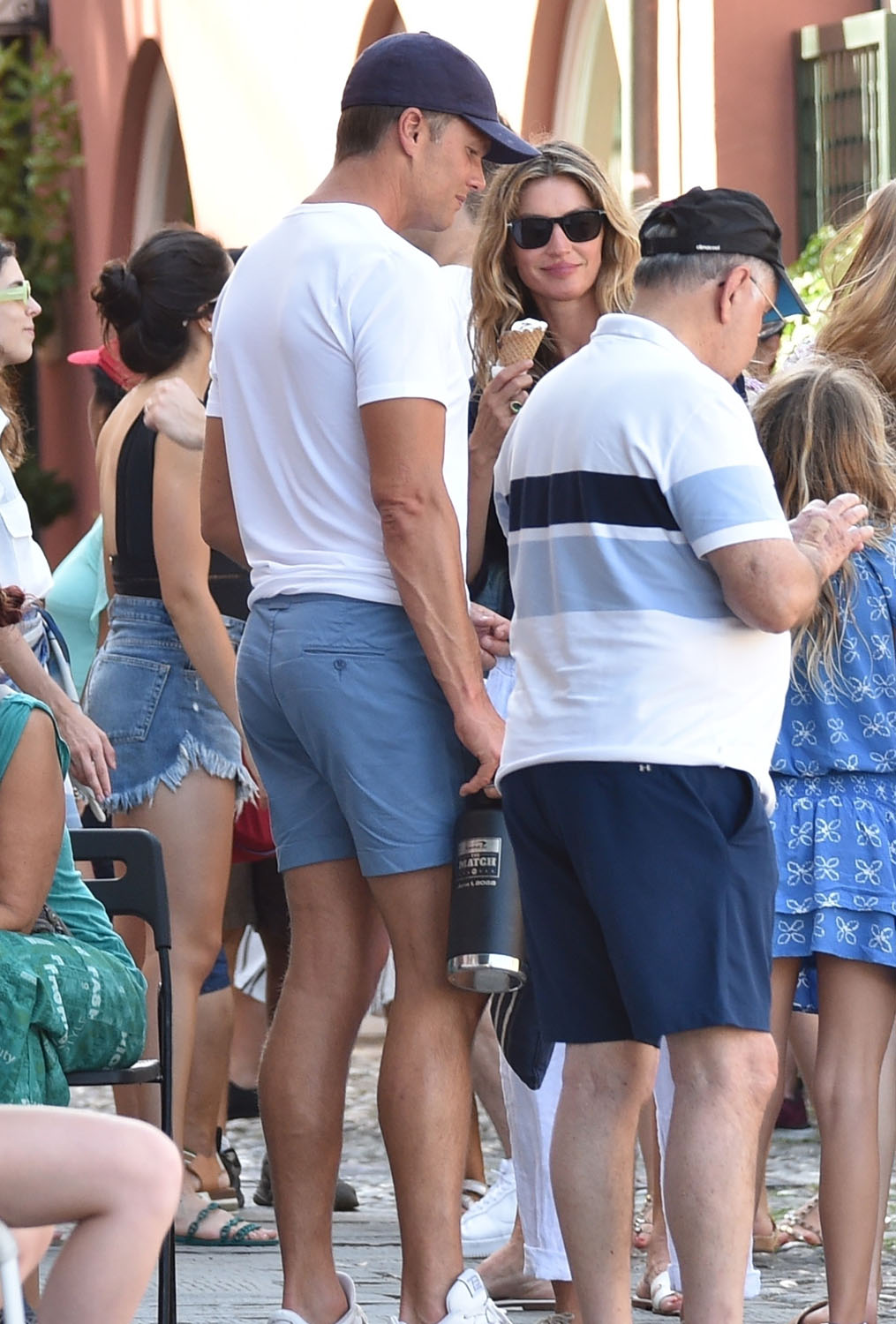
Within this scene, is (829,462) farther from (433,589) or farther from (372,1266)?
(372,1266)

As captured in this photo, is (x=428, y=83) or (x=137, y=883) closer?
(x=428, y=83)

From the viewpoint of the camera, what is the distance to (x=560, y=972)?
11.2 feet

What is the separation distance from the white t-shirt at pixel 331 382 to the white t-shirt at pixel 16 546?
4.09 ft

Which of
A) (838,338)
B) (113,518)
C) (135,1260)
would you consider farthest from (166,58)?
(135,1260)

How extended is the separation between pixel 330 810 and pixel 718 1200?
911mm

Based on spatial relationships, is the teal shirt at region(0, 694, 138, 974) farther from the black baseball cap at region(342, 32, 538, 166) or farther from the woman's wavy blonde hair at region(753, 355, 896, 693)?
the woman's wavy blonde hair at region(753, 355, 896, 693)

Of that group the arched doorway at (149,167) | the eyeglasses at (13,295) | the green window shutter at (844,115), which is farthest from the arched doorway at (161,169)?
the eyeglasses at (13,295)

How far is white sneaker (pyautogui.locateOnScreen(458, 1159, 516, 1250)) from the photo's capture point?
4.78m

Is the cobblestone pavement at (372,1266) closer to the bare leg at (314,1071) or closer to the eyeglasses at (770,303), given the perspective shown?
the bare leg at (314,1071)

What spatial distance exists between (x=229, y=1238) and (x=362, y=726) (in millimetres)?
1843

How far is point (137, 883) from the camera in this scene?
3.92m

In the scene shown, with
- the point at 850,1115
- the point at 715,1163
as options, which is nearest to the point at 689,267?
the point at 715,1163

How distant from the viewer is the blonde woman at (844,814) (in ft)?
12.8

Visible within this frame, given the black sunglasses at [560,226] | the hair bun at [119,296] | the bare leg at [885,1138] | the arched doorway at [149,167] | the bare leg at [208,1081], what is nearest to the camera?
the bare leg at [885,1138]
